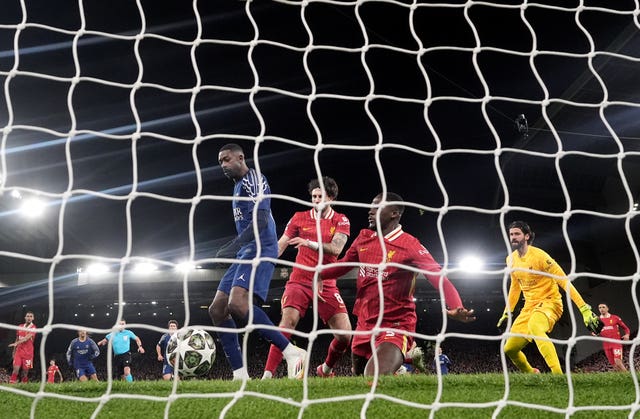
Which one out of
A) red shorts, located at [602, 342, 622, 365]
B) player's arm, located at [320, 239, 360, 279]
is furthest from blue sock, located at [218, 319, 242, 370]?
red shorts, located at [602, 342, 622, 365]

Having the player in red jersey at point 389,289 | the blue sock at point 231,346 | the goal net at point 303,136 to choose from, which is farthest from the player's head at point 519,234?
the blue sock at point 231,346

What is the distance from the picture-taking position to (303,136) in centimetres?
1474

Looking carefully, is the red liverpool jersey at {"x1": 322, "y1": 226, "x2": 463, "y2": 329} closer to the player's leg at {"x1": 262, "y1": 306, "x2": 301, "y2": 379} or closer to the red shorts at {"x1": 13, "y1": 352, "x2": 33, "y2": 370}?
the player's leg at {"x1": 262, "y1": 306, "x2": 301, "y2": 379}

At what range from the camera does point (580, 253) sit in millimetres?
19812

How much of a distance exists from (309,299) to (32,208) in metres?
13.3

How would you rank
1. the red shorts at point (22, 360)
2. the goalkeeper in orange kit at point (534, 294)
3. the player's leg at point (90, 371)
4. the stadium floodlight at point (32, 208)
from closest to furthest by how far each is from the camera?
the goalkeeper in orange kit at point (534, 294) → the player's leg at point (90, 371) → the red shorts at point (22, 360) → the stadium floodlight at point (32, 208)

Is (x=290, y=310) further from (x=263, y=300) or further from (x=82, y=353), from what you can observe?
(x=82, y=353)

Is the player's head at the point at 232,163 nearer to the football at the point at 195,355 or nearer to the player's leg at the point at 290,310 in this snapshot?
the player's leg at the point at 290,310

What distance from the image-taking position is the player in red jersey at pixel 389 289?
4.11m

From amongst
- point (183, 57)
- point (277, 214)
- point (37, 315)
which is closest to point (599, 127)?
point (277, 214)

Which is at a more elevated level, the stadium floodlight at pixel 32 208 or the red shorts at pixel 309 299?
the stadium floodlight at pixel 32 208

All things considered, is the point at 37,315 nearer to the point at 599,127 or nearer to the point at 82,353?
the point at 82,353

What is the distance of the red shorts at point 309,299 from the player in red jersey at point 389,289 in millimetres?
360

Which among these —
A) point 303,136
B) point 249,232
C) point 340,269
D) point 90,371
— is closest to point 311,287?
point 340,269
